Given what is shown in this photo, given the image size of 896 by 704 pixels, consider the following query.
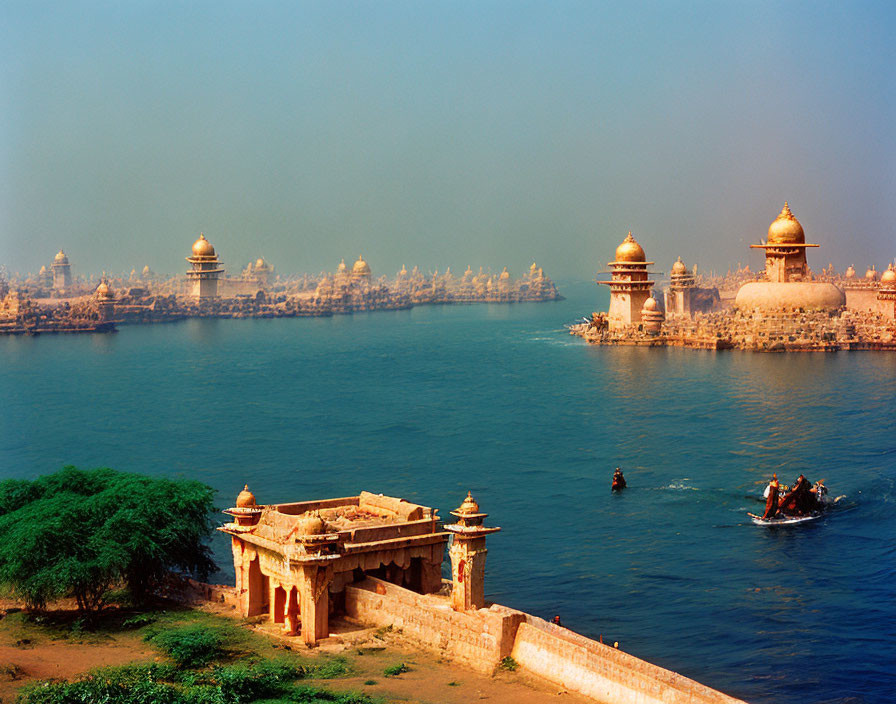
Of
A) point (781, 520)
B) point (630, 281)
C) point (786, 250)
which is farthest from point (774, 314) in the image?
point (781, 520)

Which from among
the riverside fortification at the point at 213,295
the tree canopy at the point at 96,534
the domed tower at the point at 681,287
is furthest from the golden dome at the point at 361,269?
the tree canopy at the point at 96,534

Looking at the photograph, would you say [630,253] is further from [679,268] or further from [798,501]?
[798,501]

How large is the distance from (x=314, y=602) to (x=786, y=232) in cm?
6061

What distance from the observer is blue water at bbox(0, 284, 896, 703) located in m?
19.8

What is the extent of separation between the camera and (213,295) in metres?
126

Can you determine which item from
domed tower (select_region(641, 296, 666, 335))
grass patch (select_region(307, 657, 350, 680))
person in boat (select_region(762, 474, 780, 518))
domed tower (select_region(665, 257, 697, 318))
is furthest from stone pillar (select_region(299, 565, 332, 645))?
domed tower (select_region(665, 257, 697, 318))

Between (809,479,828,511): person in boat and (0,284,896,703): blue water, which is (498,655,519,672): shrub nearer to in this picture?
(0,284,896,703): blue water

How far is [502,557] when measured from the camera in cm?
2383

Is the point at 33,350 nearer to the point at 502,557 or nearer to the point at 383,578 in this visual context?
the point at 502,557

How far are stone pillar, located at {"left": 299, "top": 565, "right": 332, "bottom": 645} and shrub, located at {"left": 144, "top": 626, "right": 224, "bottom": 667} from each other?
3.83 ft

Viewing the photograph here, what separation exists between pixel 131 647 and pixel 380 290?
13583 cm

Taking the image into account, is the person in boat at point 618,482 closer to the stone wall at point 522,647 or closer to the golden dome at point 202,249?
the stone wall at point 522,647

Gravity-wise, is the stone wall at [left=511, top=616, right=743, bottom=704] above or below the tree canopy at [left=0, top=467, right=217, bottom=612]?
below

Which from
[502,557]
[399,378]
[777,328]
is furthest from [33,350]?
[502,557]
